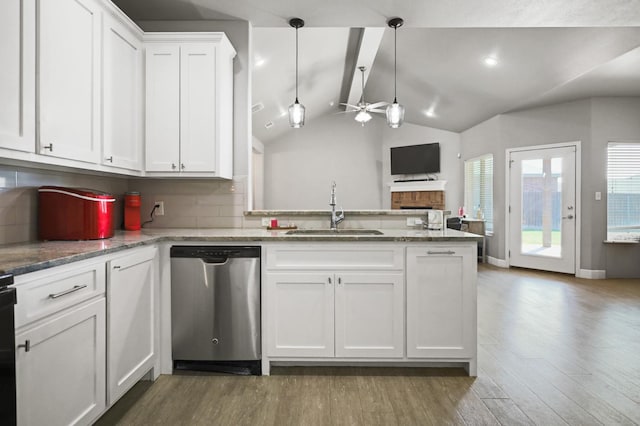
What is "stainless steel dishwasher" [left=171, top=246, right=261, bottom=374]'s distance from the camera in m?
2.28

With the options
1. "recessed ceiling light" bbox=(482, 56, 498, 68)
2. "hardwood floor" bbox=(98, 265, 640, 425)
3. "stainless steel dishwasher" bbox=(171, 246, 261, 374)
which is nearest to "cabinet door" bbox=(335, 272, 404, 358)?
"hardwood floor" bbox=(98, 265, 640, 425)

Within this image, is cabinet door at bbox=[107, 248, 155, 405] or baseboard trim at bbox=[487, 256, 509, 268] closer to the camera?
cabinet door at bbox=[107, 248, 155, 405]

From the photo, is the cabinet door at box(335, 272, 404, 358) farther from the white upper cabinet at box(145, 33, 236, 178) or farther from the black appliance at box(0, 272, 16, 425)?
the black appliance at box(0, 272, 16, 425)

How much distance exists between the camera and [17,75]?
1.57 metres

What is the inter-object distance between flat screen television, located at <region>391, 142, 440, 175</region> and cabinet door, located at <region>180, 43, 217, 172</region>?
6534 mm

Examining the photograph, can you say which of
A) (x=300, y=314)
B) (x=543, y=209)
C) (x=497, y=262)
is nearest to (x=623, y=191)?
(x=543, y=209)

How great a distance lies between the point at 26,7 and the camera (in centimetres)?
161

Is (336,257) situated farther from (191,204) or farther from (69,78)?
(69,78)

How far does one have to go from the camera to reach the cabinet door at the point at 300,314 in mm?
2301

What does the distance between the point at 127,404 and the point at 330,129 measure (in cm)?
796

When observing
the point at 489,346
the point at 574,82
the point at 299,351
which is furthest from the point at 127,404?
the point at 574,82

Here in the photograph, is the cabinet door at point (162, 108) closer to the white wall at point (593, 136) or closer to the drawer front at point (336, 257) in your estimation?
the drawer front at point (336, 257)

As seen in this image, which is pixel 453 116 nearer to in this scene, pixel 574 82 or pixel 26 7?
pixel 574 82

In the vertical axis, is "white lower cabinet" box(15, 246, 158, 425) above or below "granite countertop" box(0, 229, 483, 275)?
below
